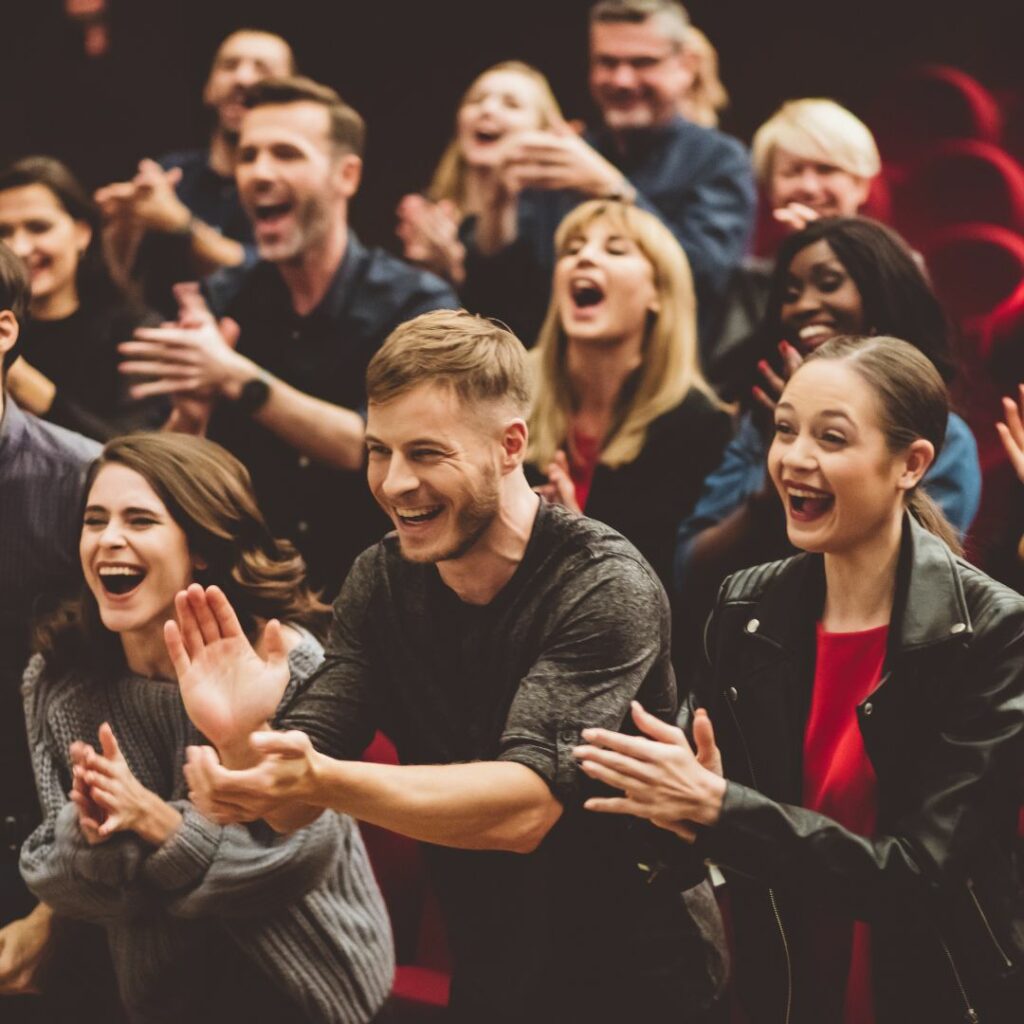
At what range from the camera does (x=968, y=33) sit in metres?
5.11

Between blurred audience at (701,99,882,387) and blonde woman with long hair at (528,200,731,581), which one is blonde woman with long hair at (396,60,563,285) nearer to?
blurred audience at (701,99,882,387)

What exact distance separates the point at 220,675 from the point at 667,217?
2.16 meters

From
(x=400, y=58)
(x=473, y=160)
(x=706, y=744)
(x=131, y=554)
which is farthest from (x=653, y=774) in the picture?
(x=400, y=58)

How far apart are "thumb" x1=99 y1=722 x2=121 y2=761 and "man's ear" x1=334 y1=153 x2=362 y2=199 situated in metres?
1.74

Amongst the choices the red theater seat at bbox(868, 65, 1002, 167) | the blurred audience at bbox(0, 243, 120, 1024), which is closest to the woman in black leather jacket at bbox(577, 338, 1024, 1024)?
the blurred audience at bbox(0, 243, 120, 1024)

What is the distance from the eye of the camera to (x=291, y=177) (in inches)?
144

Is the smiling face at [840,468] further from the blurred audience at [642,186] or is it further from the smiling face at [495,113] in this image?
the smiling face at [495,113]

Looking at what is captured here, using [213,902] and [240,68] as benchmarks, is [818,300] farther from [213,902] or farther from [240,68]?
[240,68]

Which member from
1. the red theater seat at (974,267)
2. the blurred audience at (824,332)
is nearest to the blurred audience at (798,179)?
the red theater seat at (974,267)

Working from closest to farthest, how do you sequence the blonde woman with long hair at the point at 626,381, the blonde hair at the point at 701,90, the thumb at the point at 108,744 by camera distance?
the thumb at the point at 108,744 < the blonde woman with long hair at the point at 626,381 < the blonde hair at the point at 701,90

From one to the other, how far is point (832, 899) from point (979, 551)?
2.87 feet

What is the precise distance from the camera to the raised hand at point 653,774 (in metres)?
1.77

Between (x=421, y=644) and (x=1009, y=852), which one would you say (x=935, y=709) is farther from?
(x=421, y=644)

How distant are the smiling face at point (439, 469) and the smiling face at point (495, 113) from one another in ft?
Answer: 7.43
